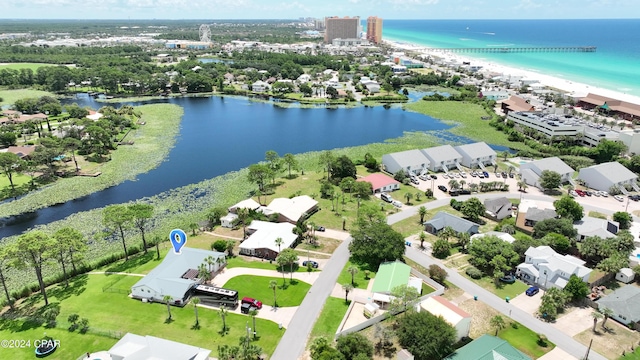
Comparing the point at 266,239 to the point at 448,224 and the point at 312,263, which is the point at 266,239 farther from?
the point at 448,224

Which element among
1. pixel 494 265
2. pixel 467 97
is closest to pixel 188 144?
pixel 494 265

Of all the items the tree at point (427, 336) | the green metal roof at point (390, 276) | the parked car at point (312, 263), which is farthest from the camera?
the parked car at point (312, 263)

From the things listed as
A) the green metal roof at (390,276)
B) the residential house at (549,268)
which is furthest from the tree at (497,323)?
the residential house at (549,268)

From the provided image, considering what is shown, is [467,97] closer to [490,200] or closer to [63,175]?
[490,200]

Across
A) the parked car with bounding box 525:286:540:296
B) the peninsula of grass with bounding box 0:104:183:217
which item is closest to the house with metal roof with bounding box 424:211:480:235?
the parked car with bounding box 525:286:540:296

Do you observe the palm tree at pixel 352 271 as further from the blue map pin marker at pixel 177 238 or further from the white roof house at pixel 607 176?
the white roof house at pixel 607 176

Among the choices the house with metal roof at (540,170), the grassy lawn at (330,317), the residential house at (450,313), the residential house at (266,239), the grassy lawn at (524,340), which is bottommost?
the grassy lawn at (524,340)

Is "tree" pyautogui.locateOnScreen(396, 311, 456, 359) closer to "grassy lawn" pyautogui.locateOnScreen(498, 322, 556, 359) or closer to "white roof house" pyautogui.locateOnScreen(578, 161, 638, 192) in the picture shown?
"grassy lawn" pyautogui.locateOnScreen(498, 322, 556, 359)

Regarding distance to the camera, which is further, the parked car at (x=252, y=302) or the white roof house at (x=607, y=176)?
the white roof house at (x=607, y=176)
